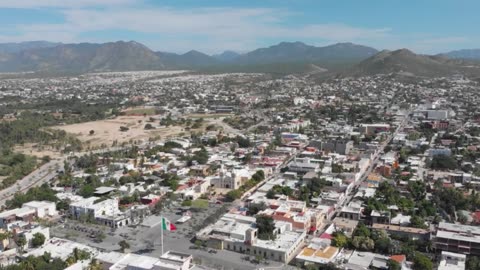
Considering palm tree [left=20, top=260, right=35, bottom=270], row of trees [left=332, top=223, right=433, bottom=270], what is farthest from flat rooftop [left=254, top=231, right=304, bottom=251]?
palm tree [left=20, top=260, right=35, bottom=270]

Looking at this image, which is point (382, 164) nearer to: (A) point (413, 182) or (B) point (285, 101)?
(A) point (413, 182)

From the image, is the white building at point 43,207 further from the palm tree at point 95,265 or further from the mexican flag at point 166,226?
the mexican flag at point 166,226

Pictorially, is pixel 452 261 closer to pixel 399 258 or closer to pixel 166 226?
pixel 399 258

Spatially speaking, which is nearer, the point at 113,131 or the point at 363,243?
the point at 363,243

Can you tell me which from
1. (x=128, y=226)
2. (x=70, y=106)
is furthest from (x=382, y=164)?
(x=70, y=106)

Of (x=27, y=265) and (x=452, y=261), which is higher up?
(x=27, y=265)

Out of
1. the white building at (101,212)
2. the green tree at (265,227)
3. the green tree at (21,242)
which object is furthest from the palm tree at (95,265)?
the green tree at (265,227)

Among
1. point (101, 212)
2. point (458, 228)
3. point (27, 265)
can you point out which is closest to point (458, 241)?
point (458, 228)
